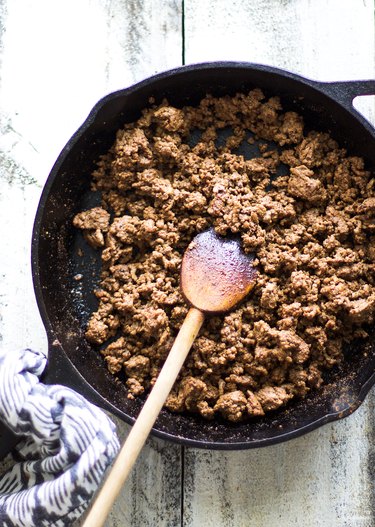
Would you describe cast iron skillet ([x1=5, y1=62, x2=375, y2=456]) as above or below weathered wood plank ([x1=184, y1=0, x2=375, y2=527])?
above

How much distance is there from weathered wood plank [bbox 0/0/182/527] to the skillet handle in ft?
1.33

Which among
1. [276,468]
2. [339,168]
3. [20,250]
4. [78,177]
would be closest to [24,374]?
[20,250]

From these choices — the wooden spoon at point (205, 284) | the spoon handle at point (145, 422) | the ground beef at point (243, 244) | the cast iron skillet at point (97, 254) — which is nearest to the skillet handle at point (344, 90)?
the cast iron skillet at point (97, 254)

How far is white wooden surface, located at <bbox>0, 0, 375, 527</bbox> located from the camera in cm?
160

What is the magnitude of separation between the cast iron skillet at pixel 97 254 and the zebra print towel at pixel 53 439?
0.15 feet

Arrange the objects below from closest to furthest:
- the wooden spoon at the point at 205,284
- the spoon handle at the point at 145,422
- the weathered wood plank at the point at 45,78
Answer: the spoon handle at the point at 145,422 → the wooden spoon at the point at 205,284 → the weathered wood plank at the point at 45,78

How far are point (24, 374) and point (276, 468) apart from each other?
60 centimetres

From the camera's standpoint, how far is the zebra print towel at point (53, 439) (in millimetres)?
1382

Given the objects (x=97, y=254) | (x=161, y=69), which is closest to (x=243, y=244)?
(x=97, y=254)

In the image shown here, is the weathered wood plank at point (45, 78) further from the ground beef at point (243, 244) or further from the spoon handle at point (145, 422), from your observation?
the spoon handle at point (145, 422)

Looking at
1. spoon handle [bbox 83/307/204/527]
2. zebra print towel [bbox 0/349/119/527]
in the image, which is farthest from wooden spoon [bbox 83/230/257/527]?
zebra print towel [bbox 0/349/119/527]

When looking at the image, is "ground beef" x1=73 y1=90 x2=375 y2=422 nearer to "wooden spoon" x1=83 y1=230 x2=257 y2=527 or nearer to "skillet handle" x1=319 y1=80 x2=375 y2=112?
"wooden spoon" x1=83 y1=230 x2=257 y2=527

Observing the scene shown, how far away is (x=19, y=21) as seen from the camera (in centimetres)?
172

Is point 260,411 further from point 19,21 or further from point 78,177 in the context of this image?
point 19,21
